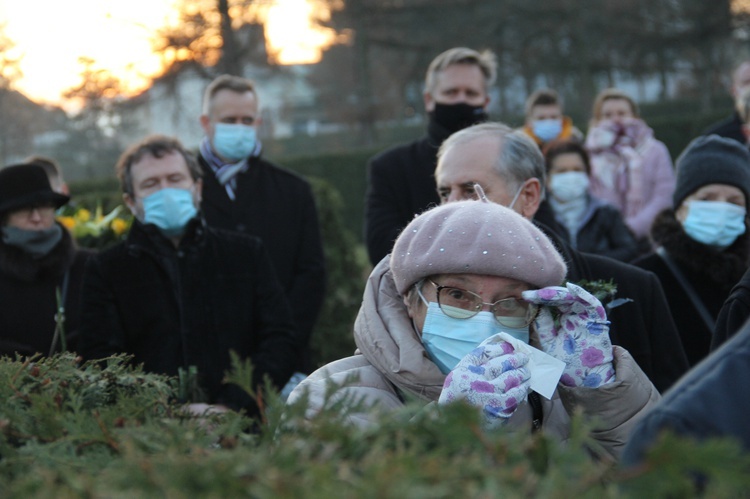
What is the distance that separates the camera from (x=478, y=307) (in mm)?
2879

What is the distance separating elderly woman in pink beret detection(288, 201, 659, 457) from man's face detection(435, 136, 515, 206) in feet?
2.89

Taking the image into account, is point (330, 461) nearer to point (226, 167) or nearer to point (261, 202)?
point (261, 202)

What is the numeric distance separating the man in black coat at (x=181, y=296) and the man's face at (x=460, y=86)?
1.49 m

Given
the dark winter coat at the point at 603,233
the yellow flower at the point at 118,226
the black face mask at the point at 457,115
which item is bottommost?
the dark winter coat at the point at 603,233

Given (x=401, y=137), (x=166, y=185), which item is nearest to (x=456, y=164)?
(x=166, y=185)

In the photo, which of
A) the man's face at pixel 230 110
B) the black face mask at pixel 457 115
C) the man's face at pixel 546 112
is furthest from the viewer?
the man's face at pixel 546 112

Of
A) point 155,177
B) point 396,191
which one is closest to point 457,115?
point 396,191

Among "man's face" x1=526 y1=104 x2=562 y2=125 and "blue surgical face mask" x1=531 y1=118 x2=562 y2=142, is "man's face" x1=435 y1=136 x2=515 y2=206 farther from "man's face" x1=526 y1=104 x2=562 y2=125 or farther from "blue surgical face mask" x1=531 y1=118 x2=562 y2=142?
"man's face" x1=526 y1=104 x2=562 y2=125

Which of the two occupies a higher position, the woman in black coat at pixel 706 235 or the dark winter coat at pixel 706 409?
the dark winter coat at pixel 706 409

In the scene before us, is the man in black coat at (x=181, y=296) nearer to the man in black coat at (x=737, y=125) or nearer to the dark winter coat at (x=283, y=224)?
the dark winter coat at (x=283, y=224)

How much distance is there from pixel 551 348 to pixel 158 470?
158 centimetres

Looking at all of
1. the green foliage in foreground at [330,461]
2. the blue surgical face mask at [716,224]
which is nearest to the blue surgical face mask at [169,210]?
the blue surgical face mask at [716,224]

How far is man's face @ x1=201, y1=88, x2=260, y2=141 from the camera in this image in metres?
6.19

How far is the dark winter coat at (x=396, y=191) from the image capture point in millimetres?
5570
